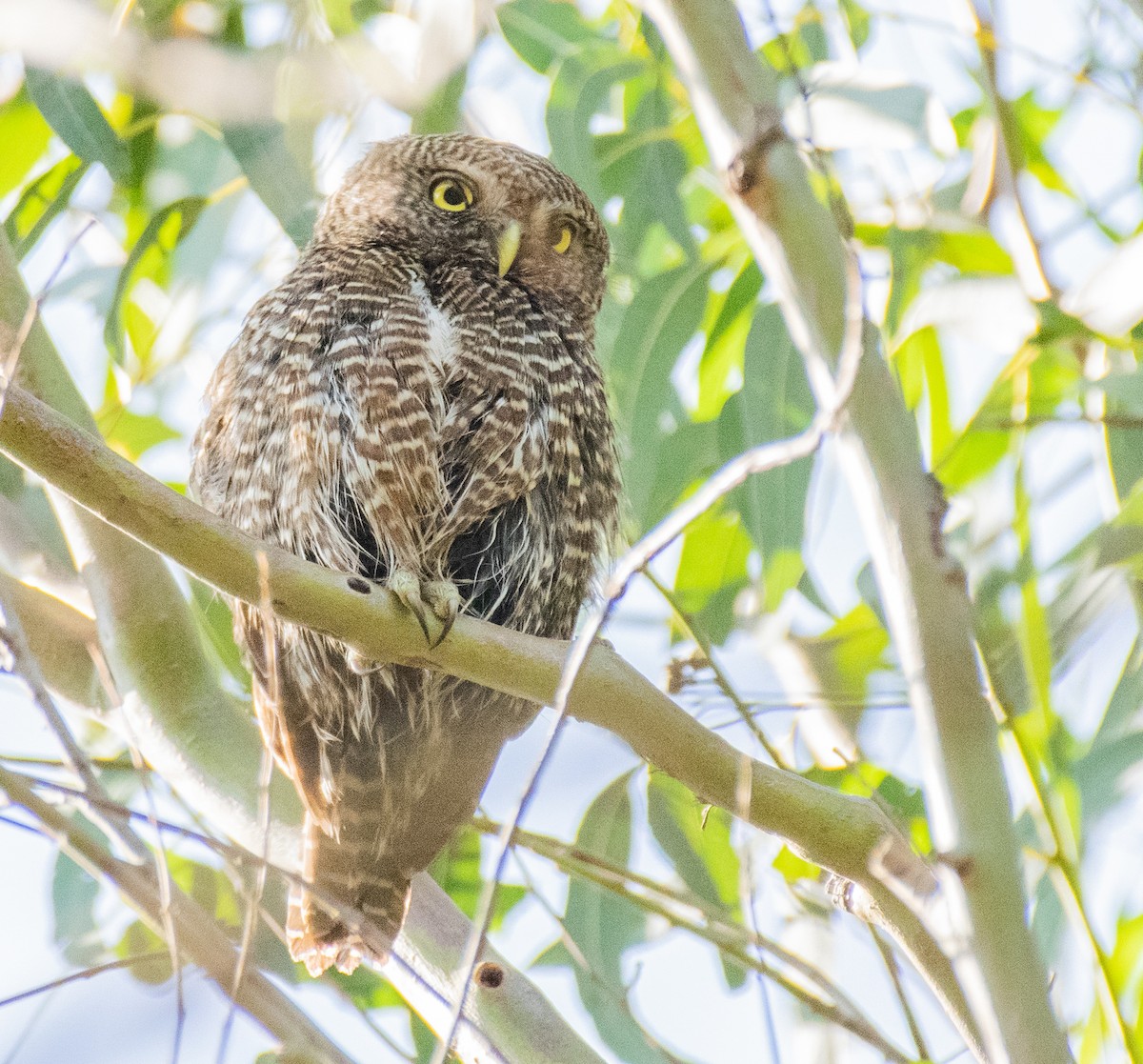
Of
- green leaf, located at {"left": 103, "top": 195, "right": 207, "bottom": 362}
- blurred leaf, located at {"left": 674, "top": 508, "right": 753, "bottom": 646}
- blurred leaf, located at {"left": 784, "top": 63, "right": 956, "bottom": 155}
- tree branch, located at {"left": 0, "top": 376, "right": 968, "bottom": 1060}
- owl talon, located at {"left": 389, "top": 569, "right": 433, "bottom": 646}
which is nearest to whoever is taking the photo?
tree branch, located at {"left": 0, "top": 376, "right": 968, "bottom": 1060}

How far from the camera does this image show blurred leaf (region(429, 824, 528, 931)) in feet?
10.5

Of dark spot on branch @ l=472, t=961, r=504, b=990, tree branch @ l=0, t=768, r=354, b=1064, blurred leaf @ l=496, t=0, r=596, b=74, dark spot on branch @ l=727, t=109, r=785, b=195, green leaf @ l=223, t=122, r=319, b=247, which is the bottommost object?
tree branch @ l=0, t=768, r=354, b=1064

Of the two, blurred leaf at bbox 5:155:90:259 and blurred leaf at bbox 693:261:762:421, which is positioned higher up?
blurred leaf at bbox 693:261:762:421

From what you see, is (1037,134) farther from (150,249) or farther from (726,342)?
(150,249)

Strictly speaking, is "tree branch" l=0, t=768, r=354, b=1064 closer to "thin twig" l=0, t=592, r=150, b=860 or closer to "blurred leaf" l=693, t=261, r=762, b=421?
"thin twig" l=0, t=592, r=150, b=860

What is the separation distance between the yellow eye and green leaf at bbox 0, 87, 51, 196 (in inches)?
39.2

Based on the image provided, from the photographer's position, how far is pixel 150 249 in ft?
10.8

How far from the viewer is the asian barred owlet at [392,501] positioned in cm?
254

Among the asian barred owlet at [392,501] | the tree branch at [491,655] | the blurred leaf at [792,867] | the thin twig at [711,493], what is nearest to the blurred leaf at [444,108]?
the asian barred owlet at [392,501]

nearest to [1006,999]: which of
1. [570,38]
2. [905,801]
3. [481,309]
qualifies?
[905,801]

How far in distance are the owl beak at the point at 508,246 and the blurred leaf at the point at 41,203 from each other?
0.83m

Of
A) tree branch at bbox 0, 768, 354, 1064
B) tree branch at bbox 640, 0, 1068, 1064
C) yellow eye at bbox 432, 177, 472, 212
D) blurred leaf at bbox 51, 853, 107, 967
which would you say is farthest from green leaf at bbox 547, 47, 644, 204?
blurred leaf at bbox 51, 853, 107, 967

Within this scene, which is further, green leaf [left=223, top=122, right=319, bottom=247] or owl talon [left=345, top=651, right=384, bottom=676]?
green leaf [left=223, top=122, right=319, bottom=247]

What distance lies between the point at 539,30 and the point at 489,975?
1.96 m
